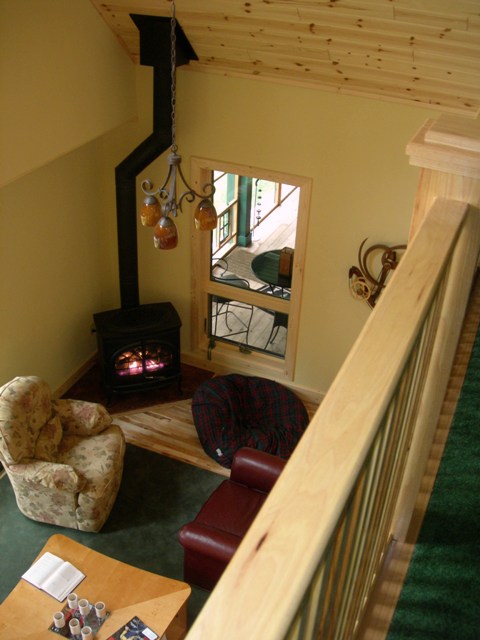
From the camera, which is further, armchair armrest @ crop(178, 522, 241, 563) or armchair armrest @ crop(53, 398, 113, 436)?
armchair armrest @ crop(53, 398, 113, 436)

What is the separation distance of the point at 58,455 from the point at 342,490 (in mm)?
4931

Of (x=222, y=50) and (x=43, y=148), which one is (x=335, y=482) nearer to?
(x=43, y=148)

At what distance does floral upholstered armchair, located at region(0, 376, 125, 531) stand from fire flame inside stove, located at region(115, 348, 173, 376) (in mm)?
811

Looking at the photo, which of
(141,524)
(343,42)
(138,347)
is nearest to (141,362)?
(138,347)

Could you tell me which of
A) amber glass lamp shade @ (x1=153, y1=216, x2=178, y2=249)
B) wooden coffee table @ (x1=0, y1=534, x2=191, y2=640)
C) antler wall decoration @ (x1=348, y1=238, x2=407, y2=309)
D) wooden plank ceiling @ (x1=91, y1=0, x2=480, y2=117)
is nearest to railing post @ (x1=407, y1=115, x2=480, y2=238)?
wooden plank ceiling @ (x1=91, y1=0, x2=480, y2=117)

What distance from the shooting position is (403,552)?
6.40 feet

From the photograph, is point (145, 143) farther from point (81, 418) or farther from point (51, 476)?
point (51, 476)

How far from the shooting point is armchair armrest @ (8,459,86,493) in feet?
16.3

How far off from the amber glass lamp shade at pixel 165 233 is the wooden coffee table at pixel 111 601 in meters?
2.14

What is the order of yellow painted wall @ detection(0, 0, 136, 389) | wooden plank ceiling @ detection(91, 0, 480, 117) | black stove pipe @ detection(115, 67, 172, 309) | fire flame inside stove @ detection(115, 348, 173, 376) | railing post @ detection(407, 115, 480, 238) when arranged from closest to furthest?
railing post @ detection(407, 115, 480, 238) → wooden plank ceiling @ detection(91, 0, 480, 117) → yellow painted wall @ detection(0, 0, 136, 389) → black stove pipe @ detection(115, 67, 172, 309) → fire flame inside stove @ detection(115, 348, 173, 376)

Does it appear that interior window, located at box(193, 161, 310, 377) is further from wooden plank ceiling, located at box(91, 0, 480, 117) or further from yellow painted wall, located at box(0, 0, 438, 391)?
wooden plank ceiling, located at box(91, 0, 480, 117)

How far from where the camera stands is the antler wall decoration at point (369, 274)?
570 centimetres

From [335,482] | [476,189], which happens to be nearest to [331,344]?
[476,189]

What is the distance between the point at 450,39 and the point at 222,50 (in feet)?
6.15
